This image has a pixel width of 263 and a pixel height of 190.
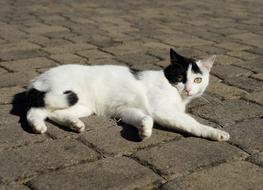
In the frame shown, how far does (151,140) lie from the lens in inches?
135

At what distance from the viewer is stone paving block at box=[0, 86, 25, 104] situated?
412 cm

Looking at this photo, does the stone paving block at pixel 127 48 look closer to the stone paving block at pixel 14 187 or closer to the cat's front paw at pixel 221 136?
the cat's front paw at pixel 221 136

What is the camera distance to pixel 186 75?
3770 millimetres

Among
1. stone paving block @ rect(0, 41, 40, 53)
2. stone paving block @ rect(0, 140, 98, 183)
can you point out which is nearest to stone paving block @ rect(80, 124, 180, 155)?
stone paving block @ rect(0, 140, 98, 183)

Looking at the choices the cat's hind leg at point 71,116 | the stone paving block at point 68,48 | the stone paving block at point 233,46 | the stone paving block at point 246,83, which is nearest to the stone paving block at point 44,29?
the stone paving block at point 68,48

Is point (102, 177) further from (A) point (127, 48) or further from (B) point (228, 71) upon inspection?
(A) point (127, 48)

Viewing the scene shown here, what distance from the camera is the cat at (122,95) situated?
138 inches

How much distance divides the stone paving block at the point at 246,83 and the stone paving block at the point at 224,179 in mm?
1775

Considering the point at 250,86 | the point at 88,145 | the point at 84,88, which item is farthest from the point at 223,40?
the point at 88,145

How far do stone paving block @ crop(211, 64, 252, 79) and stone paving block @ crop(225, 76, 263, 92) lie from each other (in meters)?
0.10

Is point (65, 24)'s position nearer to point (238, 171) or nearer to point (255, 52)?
point (255, 52)

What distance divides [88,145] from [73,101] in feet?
1.44

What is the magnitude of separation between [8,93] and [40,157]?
4.61 ft

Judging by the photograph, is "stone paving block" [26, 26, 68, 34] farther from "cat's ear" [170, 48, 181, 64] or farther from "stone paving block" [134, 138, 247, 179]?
"stone paving block" [134, 138, 247, 179]
